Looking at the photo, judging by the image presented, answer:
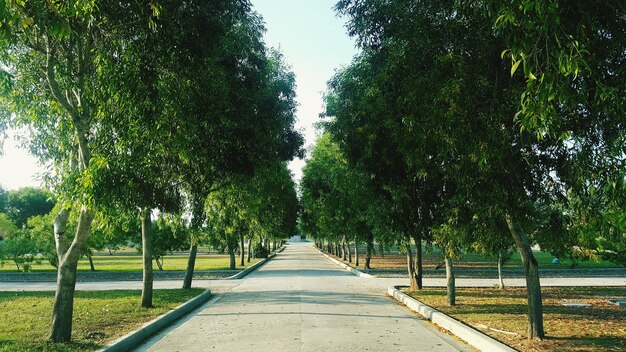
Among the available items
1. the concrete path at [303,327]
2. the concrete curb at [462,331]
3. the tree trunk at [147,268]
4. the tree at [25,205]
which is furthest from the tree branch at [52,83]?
the tree at [25,205]

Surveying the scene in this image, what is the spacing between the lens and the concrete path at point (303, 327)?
9367 millimetres

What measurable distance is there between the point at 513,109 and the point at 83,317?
10515 millimetres

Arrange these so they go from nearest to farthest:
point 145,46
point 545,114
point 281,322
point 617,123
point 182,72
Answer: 1. point 545,114
2. point 617,123
3. point 145,46
4. point 182,72
5. point 281,322

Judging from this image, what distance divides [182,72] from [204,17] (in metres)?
1.21

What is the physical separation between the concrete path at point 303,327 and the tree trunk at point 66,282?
136cm

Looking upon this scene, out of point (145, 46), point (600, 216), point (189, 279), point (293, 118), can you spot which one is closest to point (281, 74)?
point (293, 118)

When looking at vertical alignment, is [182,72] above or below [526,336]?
above

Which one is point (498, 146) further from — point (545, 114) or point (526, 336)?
point (526, 336)

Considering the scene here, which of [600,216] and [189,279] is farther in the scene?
[189,279]

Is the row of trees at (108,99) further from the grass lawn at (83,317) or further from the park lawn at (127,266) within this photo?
the park lawn at (127,266)

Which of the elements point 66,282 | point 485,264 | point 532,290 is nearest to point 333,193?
point 485,264

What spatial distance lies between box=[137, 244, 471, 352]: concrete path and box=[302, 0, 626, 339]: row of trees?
219 centimetres

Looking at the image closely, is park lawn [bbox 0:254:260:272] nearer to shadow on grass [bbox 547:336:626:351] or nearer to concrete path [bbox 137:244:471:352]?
concrete path [bbox 137:244:471:352]

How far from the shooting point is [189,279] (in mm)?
21312
